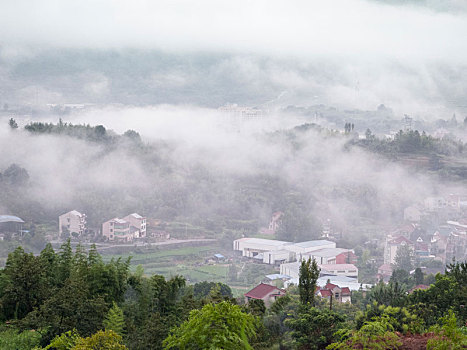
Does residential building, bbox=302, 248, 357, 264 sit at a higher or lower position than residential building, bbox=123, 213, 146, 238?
lower

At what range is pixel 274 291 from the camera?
488 inches

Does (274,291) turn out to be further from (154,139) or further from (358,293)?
(154,139)

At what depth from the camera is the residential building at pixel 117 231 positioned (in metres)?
31.2

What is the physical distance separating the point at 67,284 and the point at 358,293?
34.7 ft

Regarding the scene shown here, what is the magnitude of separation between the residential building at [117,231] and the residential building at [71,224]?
1295 mm

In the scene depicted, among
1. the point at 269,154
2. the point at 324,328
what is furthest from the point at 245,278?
the point at 269,154

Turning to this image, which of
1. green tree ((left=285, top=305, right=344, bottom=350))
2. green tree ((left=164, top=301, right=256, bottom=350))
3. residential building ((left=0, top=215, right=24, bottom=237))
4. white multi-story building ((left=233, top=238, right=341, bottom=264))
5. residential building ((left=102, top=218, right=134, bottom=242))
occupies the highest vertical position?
green tree ((left=164, top=301, right=256, bottom=350))

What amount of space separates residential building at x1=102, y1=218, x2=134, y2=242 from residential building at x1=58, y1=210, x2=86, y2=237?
4.25 feet

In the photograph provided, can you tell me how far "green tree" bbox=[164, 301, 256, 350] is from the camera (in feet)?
9.91

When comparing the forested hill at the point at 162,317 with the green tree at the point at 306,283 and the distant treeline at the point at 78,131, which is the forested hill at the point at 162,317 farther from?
the distant treeline at the point at 78,131

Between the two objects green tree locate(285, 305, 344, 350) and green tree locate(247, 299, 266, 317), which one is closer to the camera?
green tree locate(285, 305, 344, 350)

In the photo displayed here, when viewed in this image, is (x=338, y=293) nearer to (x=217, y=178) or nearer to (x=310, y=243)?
(x=310, y=243)

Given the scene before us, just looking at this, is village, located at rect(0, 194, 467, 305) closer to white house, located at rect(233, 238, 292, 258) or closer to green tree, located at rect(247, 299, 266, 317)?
white house, located at rect(233, 238, 292, 258)

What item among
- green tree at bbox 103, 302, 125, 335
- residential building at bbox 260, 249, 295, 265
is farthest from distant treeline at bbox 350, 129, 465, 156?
green tree at bbox 103, 302, 125, 335
